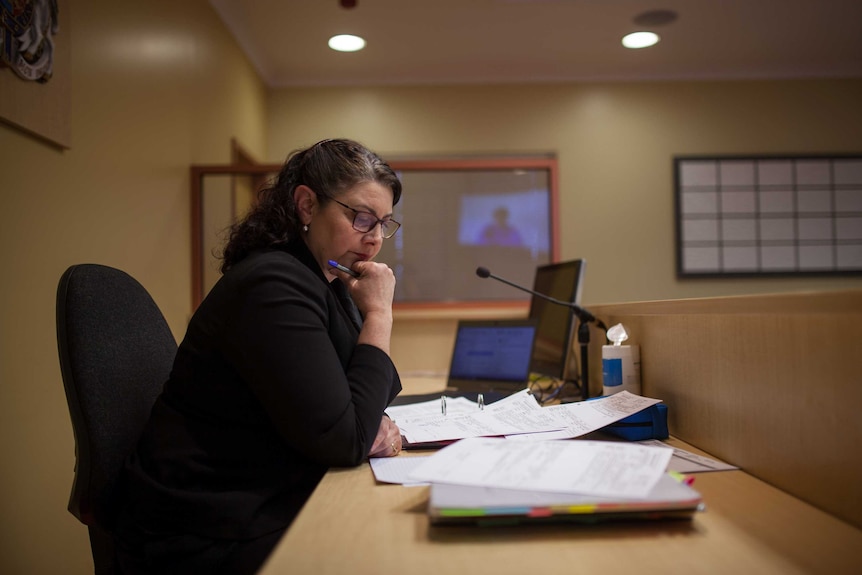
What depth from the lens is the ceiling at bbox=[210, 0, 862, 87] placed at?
3.20 m

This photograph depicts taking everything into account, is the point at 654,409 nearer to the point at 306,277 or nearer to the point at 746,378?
the point at 746,378

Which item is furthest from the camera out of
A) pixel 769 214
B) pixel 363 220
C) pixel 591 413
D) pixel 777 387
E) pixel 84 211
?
pixel 769 214

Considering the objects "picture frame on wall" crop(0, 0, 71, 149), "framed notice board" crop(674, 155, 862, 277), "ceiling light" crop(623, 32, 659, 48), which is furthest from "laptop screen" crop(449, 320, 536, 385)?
"framed notice board" crop(674, 155, 862, 277)

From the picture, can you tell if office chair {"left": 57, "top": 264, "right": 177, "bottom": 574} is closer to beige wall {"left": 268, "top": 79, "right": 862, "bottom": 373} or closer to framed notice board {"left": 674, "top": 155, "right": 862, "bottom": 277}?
beige wall {"left": 268, "top": 79, "right": 862, "bottom": 373}

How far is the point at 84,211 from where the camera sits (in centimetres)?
182

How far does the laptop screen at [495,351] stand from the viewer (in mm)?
1908

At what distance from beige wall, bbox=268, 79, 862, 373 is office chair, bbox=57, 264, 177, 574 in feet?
10.4

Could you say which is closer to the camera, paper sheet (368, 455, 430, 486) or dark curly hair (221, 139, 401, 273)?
paper sheet (368, 455, 430, 486)

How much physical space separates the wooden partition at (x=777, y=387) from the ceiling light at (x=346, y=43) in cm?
281

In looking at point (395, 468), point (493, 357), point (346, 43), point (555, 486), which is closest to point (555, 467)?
point (555, 486)

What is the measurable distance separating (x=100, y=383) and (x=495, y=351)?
4.09ft

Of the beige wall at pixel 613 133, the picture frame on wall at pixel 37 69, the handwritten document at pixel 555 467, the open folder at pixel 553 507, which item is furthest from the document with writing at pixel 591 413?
the beige wall at pixel 613 133

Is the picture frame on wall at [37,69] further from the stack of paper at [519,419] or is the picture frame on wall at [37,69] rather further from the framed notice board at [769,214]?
the framed notice board at [769,214]

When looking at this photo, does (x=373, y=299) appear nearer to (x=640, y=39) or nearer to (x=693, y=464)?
(x=693, y=464)
